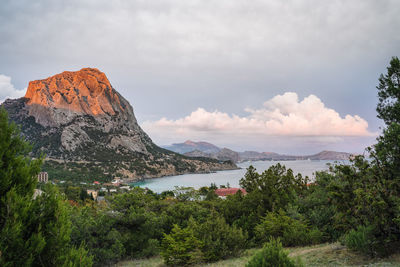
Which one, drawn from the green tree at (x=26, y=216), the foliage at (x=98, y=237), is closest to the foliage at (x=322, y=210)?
the foliage at (x=98, y=237)

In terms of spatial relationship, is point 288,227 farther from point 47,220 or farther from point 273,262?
point 47,220

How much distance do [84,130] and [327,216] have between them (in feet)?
461

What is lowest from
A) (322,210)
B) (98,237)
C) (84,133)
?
(98,237)

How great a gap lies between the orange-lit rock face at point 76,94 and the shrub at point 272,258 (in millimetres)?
162808

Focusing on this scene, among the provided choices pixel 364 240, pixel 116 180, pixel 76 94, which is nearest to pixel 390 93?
pixel 364 240

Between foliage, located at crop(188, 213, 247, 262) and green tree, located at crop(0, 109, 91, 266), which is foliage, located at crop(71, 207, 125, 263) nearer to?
foliage, located at crop(188, 213, 247, 262)

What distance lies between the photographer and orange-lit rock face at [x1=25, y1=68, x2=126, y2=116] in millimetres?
152500

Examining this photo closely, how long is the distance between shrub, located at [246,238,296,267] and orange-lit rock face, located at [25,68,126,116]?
162808mm

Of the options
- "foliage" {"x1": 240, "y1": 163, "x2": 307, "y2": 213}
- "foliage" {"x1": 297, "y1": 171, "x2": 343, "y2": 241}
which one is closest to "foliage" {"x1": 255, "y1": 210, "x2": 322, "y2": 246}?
"foliage" {"x1": 297, "y1": 171, "x2": 343, "y2": 241}

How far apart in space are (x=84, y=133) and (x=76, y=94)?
42.0 metres

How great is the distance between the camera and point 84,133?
5305 inches

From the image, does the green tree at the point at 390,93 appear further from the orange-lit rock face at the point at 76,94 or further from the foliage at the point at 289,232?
the orange-lit rock face at the point at 76,94

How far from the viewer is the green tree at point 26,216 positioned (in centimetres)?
403

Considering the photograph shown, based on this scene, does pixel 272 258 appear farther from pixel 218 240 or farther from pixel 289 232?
pixel 289 232
